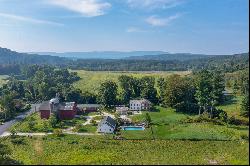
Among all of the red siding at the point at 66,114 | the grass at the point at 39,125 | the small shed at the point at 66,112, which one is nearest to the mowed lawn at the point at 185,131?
the grass at the point at 39,125

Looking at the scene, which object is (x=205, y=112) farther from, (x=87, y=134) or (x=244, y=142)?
(x=87, y=134)

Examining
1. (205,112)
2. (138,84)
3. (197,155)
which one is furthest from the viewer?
(138,84)

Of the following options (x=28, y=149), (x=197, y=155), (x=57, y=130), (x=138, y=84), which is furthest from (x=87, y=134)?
(x=138, y=84)

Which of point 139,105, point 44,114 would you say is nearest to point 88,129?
point 44,114

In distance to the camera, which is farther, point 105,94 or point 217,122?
point 105,94

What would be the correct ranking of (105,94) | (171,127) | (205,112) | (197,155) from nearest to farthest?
(197,155) → (171,127) → (205,112) → (105,94)

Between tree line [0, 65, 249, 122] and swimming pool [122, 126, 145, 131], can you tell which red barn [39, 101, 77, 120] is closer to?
tree line [0, 65, 249, 122]

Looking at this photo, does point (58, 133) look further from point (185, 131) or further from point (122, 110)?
point (185, 131)
